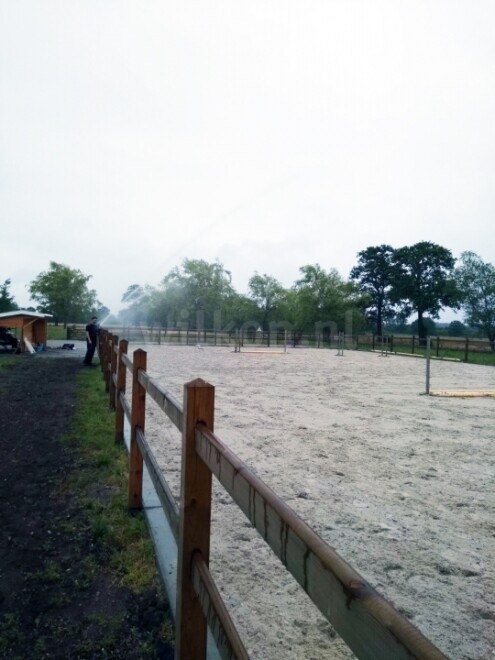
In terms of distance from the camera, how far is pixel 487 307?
50.5 metres

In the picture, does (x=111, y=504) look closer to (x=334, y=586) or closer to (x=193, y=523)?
(x=193, y=523)

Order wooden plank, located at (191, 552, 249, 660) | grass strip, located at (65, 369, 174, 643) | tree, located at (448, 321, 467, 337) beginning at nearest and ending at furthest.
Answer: wooden plank, located at (191, 552, 249, 660), grass strip, located at (65, 369, 174, 643), tree, located at (448, 321, 467, 337)

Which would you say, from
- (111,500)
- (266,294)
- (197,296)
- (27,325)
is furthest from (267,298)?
(111,500)

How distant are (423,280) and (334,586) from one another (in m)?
65.5

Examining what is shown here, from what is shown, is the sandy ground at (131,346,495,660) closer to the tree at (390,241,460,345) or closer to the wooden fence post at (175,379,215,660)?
the wooden fence post at (175,379,215,660)

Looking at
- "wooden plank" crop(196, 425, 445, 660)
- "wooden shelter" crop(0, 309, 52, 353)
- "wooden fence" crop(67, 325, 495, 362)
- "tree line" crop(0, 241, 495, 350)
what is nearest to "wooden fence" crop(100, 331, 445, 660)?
"wooden plank" crop(196, 425, 445, 660)

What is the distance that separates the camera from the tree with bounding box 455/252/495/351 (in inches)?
1973

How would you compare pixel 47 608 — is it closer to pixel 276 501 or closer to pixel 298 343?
pixel 276 501

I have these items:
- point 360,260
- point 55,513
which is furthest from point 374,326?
point 55,513

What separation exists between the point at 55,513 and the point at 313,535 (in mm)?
3143

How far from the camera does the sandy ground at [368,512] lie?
232 cm

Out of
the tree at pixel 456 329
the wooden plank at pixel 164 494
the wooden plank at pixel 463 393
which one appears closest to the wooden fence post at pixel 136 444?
the wooden plank at pixel 164 494

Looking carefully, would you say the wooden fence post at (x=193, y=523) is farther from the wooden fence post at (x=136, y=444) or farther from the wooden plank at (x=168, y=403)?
the wooden fence post at (x=136, y=444)

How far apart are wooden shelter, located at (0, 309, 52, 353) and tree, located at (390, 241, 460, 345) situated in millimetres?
50269
